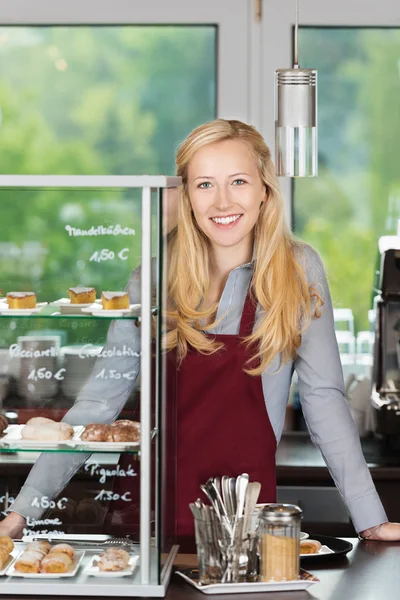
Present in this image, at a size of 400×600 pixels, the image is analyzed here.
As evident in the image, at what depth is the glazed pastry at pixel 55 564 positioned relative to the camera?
1812mm

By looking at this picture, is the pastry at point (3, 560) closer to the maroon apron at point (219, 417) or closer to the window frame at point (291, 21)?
the maroon apron at point (219, 417)

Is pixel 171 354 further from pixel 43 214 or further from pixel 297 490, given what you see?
pixel 297 490

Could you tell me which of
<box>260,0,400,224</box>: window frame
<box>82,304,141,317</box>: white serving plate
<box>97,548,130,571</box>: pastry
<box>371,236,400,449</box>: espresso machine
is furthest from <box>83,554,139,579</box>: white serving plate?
<box>260,0,400,224</box>: window frame

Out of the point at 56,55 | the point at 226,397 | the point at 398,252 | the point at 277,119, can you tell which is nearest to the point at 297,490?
the point at 398,252

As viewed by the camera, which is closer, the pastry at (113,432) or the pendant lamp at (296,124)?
the pastry at (113,432)

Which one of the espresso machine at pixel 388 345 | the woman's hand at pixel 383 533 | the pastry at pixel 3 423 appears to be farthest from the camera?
the espresso machine at pixel 388 345

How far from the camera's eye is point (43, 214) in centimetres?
181

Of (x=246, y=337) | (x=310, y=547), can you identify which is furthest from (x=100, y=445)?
(x=246, y=337)

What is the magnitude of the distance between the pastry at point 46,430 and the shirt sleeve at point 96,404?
2 centimetres

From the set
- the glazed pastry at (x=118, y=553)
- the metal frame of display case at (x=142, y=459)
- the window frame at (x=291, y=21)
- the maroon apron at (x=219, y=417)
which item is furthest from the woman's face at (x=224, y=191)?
the window frame at (x=291, y=21)

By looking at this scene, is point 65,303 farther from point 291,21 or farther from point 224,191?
point 291,21

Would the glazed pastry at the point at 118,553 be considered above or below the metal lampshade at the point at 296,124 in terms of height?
below

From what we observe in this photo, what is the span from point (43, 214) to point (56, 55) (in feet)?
7.08

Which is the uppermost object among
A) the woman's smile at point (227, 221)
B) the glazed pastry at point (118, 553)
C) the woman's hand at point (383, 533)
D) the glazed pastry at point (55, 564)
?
the woman's smile at point (227, 221)
